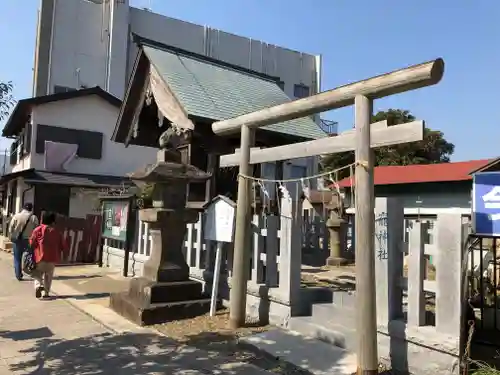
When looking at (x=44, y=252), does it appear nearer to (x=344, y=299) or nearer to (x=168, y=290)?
(x=168, y=290)

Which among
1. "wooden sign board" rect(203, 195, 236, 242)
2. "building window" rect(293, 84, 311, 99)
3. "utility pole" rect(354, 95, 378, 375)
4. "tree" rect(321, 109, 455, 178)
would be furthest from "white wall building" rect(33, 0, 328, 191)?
"utility pole" rect(354, 95, 378, 375)

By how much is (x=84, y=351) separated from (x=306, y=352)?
2710 millimetres

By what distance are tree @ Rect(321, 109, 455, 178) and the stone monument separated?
19140 mm

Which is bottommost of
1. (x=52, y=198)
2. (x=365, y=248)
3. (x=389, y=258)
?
(x=389, y=258)

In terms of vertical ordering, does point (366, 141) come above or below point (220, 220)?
above

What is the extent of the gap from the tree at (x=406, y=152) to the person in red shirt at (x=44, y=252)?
758 inches

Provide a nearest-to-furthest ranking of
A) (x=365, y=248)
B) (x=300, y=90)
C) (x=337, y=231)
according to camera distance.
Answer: (x=365, y=248), (x=337, y=231), (x=300, y=90)

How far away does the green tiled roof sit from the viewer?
28.4 ft

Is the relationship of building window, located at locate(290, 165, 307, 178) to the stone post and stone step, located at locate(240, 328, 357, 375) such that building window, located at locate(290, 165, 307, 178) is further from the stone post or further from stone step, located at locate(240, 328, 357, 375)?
the stone post

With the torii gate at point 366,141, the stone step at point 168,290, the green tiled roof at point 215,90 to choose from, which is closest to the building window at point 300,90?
the green tiled roof at point 215,90

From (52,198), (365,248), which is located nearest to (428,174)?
(365,248)

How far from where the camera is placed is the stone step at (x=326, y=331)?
16.7 ft

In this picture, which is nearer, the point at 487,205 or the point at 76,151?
the point at 487,205

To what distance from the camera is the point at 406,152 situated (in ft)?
87.4
